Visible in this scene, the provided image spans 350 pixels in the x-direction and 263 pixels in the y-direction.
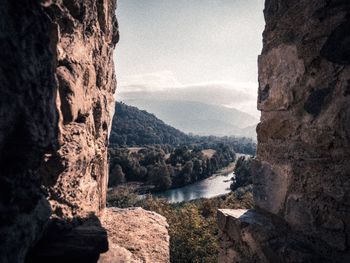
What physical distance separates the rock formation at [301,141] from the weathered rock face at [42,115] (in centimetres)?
134

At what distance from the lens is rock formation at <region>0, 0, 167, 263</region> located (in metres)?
1.15

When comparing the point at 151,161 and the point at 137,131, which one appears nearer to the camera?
the point at 151,161

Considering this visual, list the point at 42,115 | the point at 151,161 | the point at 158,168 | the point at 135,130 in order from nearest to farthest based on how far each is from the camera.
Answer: the point at 42,115, the point at 158,168, the point at 151,161, the point at 135,130

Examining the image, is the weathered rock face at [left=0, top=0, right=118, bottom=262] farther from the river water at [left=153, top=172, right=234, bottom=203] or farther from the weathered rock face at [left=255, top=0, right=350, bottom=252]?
the river water at [left=153, top=172, right=234, bottom=203]

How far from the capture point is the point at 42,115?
4.30ft

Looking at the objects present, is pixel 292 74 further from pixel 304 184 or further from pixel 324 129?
pixel 304 184

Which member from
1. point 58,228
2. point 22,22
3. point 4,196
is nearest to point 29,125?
point 4,196

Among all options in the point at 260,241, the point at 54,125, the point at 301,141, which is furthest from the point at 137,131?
the point at 54,125

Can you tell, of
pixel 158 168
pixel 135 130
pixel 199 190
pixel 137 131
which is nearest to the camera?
pixel 158 168

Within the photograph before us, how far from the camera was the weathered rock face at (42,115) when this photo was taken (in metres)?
1.13

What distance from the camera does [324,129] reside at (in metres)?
1.86

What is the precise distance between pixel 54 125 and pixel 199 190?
62.6 m

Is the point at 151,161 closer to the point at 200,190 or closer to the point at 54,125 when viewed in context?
the point at 200,190

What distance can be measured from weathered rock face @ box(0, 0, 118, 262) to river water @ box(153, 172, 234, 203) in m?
51.5
